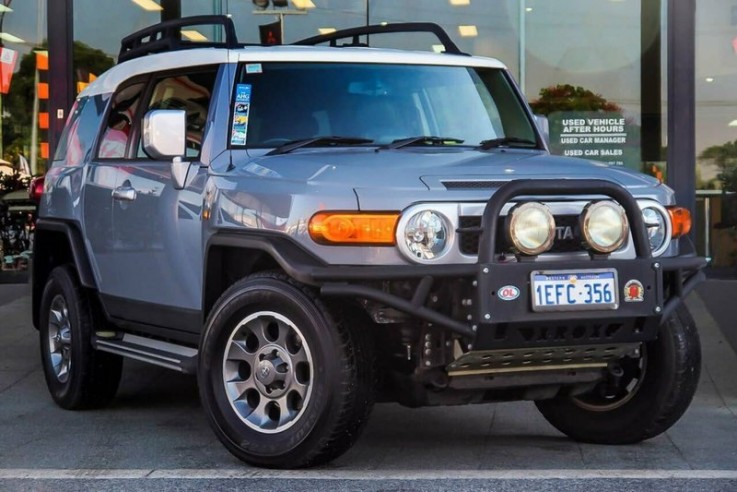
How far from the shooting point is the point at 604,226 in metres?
5.55

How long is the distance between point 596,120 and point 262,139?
22.2 ft

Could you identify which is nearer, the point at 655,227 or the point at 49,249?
the point at 655,227

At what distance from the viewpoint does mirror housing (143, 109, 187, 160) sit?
6.43 meters

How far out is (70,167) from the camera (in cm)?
798

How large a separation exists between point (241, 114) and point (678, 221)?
2041 millimetres

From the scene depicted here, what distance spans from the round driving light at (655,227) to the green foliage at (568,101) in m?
6.99

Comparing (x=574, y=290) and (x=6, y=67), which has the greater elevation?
(x=6, y=67)

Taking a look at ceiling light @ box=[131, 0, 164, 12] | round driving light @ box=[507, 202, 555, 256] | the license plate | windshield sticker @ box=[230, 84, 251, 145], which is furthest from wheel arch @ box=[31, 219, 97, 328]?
ceiling light @ box=[131, 0, 164, 12]

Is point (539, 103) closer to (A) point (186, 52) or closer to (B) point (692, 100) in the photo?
(B) point (692, 100)

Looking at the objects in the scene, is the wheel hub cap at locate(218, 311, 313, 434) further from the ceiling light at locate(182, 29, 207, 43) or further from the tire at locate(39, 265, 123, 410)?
the ceiling light at locate(182, 29, 207, 43)

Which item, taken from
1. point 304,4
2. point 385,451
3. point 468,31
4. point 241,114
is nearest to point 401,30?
point 241,114

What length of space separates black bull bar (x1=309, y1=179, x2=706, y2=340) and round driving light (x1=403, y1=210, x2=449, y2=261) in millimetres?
107

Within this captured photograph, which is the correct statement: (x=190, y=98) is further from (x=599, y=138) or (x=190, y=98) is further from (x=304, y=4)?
(x=599, y=138)

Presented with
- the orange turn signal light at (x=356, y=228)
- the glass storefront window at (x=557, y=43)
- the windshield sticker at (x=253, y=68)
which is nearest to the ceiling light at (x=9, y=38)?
the glass storefront window at (x=557, y=43)
